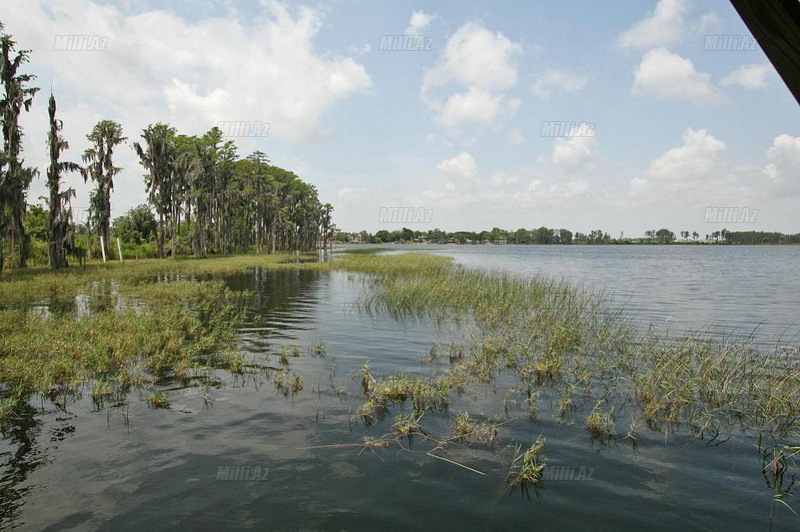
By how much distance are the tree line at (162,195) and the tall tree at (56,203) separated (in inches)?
2.6

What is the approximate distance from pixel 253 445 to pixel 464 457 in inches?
145

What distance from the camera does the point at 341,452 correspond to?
7.52 metres

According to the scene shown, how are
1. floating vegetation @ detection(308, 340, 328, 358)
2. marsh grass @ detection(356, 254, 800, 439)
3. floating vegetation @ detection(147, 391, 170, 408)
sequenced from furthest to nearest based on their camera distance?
floating vegetation @ detection(308, 340, 328, 358)
floating vegetation @ detection(147, 391, 170, 408)
marsh grass @ detection(356, 254, 800, 439)

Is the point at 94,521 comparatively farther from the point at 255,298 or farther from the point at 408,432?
the point at 255,298

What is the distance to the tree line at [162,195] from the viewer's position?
109ft

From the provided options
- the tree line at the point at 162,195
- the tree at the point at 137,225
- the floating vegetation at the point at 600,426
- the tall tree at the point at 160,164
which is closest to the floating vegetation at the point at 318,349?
the floating vegetation at the point at 600,426

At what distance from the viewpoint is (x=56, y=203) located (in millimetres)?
37000

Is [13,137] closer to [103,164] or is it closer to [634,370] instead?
[103,164]

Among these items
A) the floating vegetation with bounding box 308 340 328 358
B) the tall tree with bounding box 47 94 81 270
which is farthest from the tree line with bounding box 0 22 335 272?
the floating vegetation with bounding box 308 340 328 358

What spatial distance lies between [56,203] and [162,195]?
19866 mm

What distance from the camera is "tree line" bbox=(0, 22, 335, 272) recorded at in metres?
33.1

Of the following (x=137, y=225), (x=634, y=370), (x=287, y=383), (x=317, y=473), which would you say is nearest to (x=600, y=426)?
(x=634, y=370)

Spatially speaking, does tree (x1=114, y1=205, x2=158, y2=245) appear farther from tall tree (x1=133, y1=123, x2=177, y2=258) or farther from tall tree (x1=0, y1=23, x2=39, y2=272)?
tall tree (x1=0, y1=23, x2=39, y2=272)

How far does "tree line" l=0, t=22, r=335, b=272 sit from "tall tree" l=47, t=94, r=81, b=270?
0.07 metres
